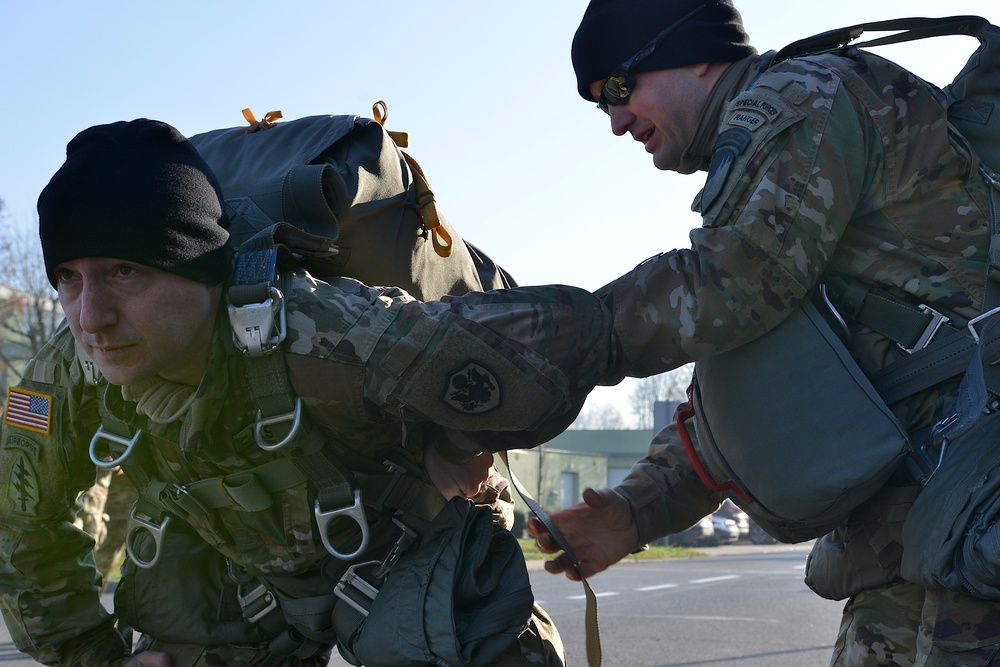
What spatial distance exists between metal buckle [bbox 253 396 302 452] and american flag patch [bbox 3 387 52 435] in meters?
0.94

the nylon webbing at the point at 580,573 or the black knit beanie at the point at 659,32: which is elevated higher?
the black knit beanie at the point at 659,32

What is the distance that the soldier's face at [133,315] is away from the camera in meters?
2.84

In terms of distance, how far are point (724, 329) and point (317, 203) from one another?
1.10 meters

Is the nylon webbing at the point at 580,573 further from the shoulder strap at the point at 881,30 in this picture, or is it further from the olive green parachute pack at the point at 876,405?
the shoulder strap at the point at 881,30

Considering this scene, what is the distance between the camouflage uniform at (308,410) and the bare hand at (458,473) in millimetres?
60

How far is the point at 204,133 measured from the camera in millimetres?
3697

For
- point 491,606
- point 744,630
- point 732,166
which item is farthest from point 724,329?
point 744,630

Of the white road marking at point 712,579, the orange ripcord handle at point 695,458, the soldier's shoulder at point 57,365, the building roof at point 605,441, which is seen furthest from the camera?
the building roof at point 605,441

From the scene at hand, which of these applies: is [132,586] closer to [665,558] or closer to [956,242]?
[956,242]

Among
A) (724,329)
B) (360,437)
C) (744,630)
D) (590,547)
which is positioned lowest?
(744,630)

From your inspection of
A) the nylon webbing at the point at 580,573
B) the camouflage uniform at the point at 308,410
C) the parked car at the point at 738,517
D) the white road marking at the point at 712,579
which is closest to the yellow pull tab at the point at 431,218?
the camouflage uniform at the point at 308,410

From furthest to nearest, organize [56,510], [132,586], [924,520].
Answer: [132,586]
[56,510]
[924,520]

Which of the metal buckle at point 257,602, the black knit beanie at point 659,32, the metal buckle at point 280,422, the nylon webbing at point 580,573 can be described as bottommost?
the metal buckle at point 257,602

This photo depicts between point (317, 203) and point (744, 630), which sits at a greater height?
point (317, 203)
